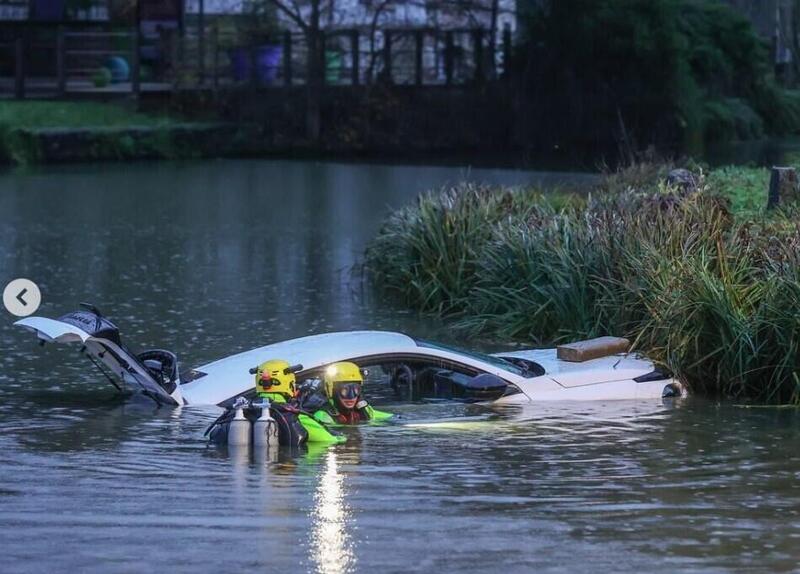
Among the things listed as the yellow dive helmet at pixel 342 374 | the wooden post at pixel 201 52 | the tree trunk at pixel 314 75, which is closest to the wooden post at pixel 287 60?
the tree trunk at pixel 314 75

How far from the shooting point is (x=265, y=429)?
1066 centimetres

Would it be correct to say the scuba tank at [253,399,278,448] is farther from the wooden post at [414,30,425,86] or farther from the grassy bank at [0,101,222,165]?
the wooden post at [414,30,425,86]

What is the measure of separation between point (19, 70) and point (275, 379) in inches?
1541

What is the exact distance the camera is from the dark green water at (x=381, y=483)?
848 centimetres

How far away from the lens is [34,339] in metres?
16.8

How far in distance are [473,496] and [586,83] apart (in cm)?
3972

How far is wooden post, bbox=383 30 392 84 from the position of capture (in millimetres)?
50844

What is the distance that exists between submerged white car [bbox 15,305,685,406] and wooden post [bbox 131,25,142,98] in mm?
37555

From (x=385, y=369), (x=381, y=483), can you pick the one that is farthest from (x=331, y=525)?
(x=385, y=369)

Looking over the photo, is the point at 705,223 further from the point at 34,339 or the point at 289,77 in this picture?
the point at 289,77

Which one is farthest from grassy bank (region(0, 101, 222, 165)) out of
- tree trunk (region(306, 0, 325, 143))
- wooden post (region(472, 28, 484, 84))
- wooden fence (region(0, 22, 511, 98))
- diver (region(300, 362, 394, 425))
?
diver (region(300, 362, 394, 425))

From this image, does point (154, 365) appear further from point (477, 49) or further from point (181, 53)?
point (477, 49)

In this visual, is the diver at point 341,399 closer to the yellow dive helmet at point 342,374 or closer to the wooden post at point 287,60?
the yellow dive helmet at point 342,374

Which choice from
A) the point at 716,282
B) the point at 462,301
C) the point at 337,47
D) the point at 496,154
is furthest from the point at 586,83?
the point at 716,282
